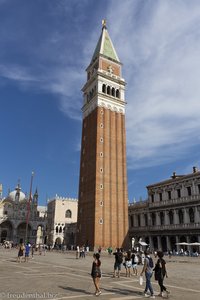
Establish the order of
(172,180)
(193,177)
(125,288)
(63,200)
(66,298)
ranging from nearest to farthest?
(66,298)
(125,288)
(193,177)
(172,180)
(63,200)

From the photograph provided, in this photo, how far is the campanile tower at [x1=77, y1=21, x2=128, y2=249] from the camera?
4981 cm

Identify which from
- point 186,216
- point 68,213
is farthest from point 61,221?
point 186,216

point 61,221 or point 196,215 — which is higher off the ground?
point 61,221

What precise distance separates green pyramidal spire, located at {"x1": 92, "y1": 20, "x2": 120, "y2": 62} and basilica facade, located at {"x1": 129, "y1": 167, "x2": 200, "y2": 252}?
3110 centimetres

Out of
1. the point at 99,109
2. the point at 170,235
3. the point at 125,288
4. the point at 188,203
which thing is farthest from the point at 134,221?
the point at 125,288

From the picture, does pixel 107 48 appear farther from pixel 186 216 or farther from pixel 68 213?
pixel 68 213

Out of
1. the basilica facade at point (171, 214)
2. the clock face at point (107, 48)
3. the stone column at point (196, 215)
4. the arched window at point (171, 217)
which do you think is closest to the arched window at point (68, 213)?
the basilica facade at point (171, 214)

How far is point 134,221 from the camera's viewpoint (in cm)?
6169

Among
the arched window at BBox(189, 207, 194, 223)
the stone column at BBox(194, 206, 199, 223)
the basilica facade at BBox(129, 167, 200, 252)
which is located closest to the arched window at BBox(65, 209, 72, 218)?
the basilica facade at BBox(129, 167, 200, 252)

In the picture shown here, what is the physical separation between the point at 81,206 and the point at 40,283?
141ft

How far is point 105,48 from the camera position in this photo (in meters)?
66.6

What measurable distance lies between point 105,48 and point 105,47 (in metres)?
0.47

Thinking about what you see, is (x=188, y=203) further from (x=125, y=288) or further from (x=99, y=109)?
(x=125, y=288)

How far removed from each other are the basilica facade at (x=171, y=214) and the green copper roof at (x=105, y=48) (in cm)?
3123
